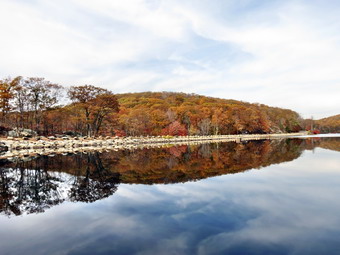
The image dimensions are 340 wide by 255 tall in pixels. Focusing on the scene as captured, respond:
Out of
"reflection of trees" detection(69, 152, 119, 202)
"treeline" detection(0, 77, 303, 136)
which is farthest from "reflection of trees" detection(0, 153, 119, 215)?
"treeline" detection(0, 77, 303, 136)

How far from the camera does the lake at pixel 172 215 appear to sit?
4.17 meters

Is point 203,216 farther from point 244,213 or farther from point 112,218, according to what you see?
point 112,218

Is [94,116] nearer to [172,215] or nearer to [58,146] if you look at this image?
[58,146]

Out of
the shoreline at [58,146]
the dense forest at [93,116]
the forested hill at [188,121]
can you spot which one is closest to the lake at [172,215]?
the shoreline at [58,146]

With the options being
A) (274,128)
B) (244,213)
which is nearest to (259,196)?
(244,213)

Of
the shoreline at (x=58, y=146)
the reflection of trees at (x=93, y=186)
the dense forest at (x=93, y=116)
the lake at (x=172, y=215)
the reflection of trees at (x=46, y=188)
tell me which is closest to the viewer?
the lake at (x=172, y=215)

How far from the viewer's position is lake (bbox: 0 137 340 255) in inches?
164

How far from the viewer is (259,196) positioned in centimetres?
698

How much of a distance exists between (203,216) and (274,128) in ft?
326

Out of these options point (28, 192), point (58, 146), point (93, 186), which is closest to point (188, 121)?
point (58, 146)

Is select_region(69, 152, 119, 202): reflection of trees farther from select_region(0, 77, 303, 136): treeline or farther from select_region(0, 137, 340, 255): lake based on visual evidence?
select_region(0, 77, 303, 136): treeline

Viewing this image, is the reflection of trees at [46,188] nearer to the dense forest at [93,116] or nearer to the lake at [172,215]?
the lake at [172,215]

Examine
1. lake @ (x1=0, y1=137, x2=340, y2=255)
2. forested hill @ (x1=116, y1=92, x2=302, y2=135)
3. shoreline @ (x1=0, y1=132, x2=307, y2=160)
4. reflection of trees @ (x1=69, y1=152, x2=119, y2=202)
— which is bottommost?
lake @ (x1=0, y1=137, x2=340, y2=255)

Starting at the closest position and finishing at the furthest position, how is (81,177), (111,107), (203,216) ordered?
(203,216)
(81,177)
(111,107)
